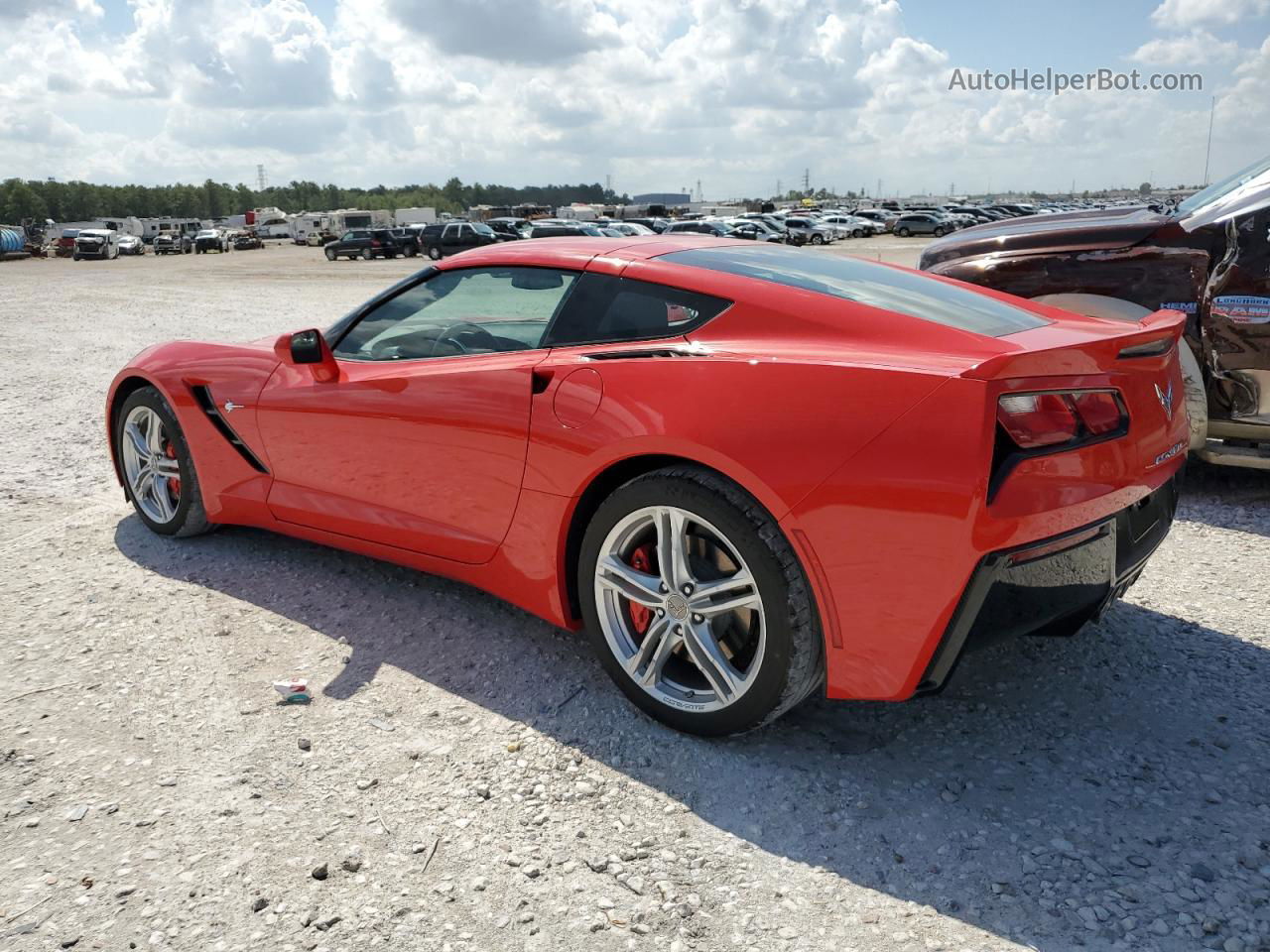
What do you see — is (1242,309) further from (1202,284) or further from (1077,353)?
(1077,353)

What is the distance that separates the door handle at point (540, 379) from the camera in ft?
10.1

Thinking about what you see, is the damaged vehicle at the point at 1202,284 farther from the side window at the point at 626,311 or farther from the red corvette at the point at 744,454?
the side window at the point at 626,311

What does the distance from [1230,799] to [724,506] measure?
1.50 metres

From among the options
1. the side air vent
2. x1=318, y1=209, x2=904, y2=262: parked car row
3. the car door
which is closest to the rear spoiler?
the car door

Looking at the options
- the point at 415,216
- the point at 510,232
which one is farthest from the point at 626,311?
the point at 415,216

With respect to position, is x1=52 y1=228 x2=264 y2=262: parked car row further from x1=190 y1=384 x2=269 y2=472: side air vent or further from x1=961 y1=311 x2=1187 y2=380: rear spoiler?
x1=961 y1=311 x2=1187 y2=380: rear spoiler

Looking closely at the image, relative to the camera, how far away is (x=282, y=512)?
4.07 m

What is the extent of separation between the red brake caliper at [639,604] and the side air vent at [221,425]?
75.0 inches

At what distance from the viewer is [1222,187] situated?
5.39 metres

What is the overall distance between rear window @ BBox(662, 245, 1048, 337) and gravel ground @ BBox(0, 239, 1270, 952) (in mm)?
1164

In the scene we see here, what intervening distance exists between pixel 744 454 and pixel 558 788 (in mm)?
1039

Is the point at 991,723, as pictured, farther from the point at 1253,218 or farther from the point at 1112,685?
the point at 1253,218

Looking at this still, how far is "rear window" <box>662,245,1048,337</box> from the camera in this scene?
9.46ft

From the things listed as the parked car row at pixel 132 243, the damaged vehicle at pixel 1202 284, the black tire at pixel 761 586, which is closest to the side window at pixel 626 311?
the black tire at pixel 761 586
